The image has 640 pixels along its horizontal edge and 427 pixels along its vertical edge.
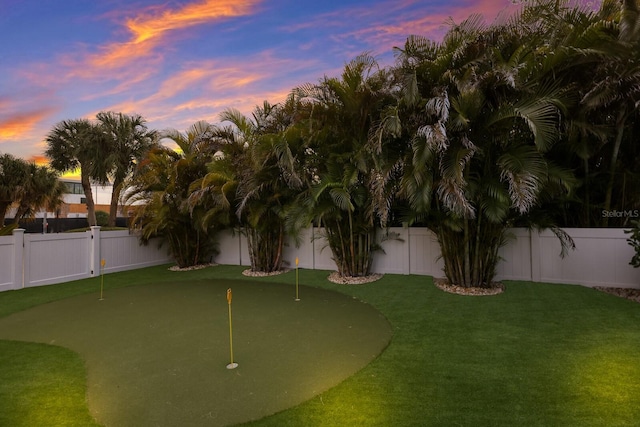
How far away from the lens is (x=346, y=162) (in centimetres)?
767

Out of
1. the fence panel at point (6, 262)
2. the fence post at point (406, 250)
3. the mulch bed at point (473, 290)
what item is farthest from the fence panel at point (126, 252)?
the mulch bed at point (473, 290)

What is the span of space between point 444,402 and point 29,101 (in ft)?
46.6

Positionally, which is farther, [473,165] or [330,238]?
[330,238]

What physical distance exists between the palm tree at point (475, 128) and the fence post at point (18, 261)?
27.6 feet

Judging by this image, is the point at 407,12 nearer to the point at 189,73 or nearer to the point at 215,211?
the point at 189,73

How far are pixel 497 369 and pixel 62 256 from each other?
32.4 feet

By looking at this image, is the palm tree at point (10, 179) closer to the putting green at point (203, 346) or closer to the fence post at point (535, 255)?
the putting green at point (203, 346)

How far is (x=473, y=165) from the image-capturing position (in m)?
6.66

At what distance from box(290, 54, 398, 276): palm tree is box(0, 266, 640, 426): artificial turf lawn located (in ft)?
7.47

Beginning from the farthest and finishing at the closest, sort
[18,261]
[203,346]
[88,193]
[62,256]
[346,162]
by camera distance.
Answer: [88,193]
[62,256]
[18,261]
[346,162]
[203,346]

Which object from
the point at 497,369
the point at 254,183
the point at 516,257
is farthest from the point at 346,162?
the point at 497,369

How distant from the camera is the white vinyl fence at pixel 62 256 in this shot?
784 cm

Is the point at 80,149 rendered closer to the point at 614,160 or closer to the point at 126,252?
the point at 126,252

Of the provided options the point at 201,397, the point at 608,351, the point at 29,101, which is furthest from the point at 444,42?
the point at 29,101
